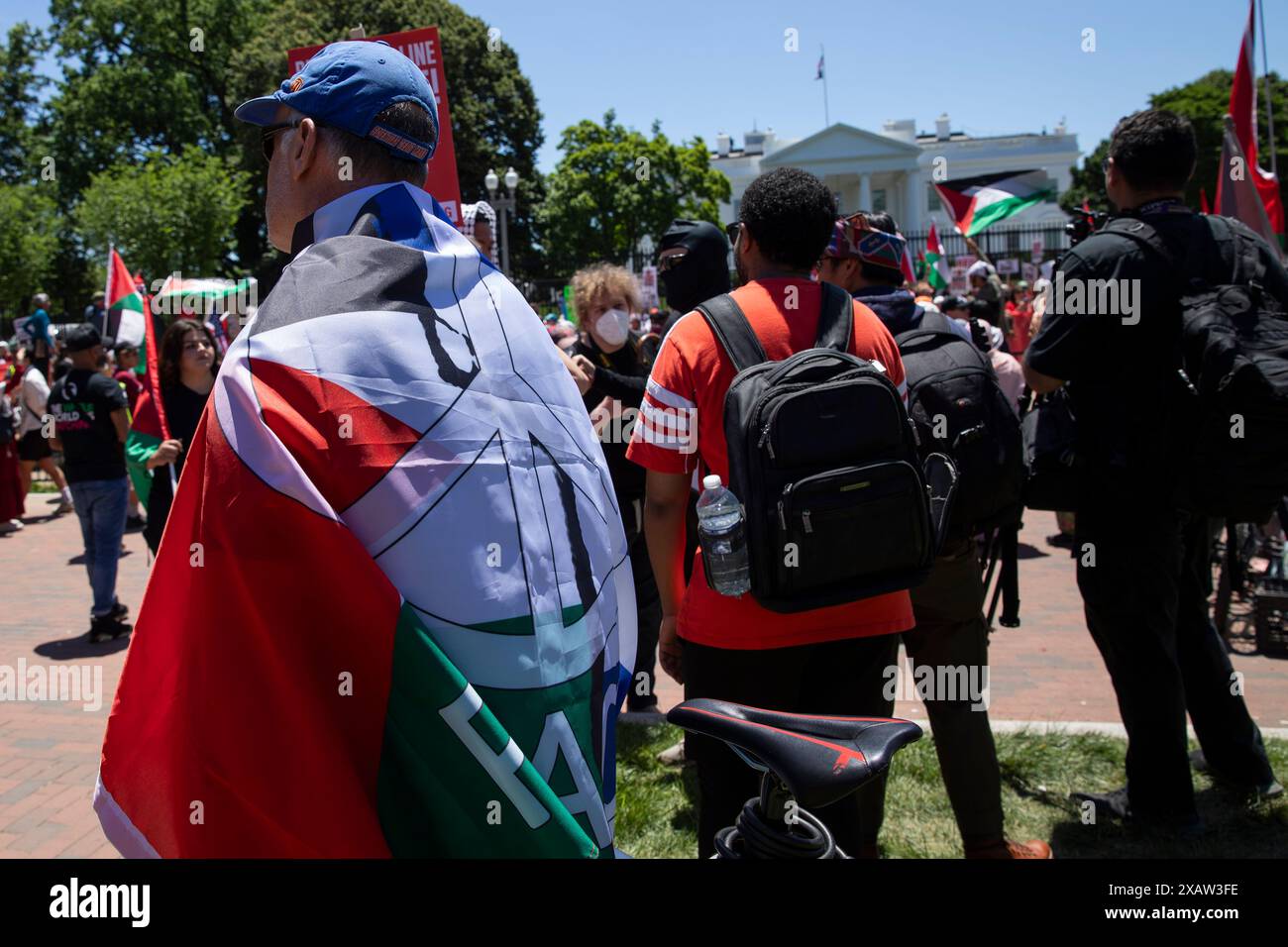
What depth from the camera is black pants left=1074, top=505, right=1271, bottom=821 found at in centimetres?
345

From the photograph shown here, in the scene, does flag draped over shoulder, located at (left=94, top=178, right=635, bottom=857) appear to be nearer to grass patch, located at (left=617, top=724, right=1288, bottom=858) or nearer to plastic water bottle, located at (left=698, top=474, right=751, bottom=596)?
plastic water bottle, located at (left=698, top=474, right=751, bottom=596)

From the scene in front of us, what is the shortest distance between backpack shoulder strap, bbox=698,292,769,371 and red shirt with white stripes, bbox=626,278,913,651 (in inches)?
0.9

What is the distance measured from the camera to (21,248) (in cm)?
3284

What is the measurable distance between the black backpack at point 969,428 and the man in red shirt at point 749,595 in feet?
0.92

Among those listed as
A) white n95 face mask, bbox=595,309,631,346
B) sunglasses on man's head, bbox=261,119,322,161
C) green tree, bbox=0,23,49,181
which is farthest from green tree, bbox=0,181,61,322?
sunglasses on man's head, bbox=261,119,322,161

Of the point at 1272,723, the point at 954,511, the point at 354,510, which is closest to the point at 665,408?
the point at 954,511

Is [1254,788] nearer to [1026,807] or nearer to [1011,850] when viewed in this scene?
[1026,807]

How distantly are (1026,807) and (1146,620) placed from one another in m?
0.94

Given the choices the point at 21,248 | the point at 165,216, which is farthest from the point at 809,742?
the point at 21,248

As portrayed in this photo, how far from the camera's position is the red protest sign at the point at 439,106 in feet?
16.0

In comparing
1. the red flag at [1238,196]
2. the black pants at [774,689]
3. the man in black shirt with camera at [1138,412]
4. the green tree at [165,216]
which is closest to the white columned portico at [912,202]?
the green tree at [165,216]

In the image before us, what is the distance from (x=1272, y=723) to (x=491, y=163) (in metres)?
40.5

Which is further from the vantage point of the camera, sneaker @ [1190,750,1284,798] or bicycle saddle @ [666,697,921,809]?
sneaker @ [1190,750,1284,798]
